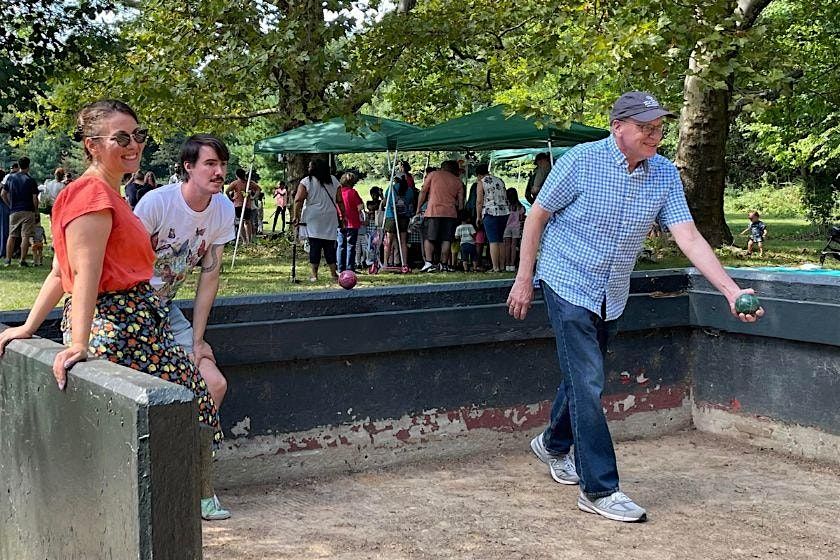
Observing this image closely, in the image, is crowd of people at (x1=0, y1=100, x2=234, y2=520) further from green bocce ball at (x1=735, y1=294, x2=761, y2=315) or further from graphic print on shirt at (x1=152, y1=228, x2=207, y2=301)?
green bocce ball at (x1=735, y1=294, x2=761, y2=315)

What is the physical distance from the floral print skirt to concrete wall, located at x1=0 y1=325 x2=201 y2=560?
0.80 ft

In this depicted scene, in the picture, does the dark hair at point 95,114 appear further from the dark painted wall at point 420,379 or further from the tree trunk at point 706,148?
the tree trunk at point 706,148

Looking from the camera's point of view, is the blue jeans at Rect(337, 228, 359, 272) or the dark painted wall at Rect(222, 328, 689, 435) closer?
the dark painted wall at Rect(222, 328, 689, 435)

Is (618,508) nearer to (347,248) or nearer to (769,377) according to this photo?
(769,377)

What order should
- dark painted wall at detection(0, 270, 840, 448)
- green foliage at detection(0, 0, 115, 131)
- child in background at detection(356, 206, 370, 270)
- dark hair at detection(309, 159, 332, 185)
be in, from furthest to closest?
child in background at detection(356, 206, 370, 270)
green foliage at detection(0, 0, 115, 131)
dark hair at detection(309, 159, 332, 185)
dark painted wall at detection(0, 270, 840, 448)

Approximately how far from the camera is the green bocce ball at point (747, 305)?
4.73 metres

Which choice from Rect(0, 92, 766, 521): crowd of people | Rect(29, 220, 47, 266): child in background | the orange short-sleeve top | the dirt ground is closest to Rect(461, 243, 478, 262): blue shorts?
Rect(29, 220, 47, 266): child in background

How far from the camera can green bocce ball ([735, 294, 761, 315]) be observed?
4.73m

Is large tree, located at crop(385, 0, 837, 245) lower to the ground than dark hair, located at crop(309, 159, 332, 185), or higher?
higher

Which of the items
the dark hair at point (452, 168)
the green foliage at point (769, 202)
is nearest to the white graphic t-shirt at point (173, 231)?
the dark hair at point (452, 168)

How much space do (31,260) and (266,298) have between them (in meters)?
16.4

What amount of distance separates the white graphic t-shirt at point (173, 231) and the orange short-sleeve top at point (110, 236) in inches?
27.3

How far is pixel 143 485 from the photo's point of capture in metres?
2.65

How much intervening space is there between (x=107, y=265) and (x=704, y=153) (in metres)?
17.2
